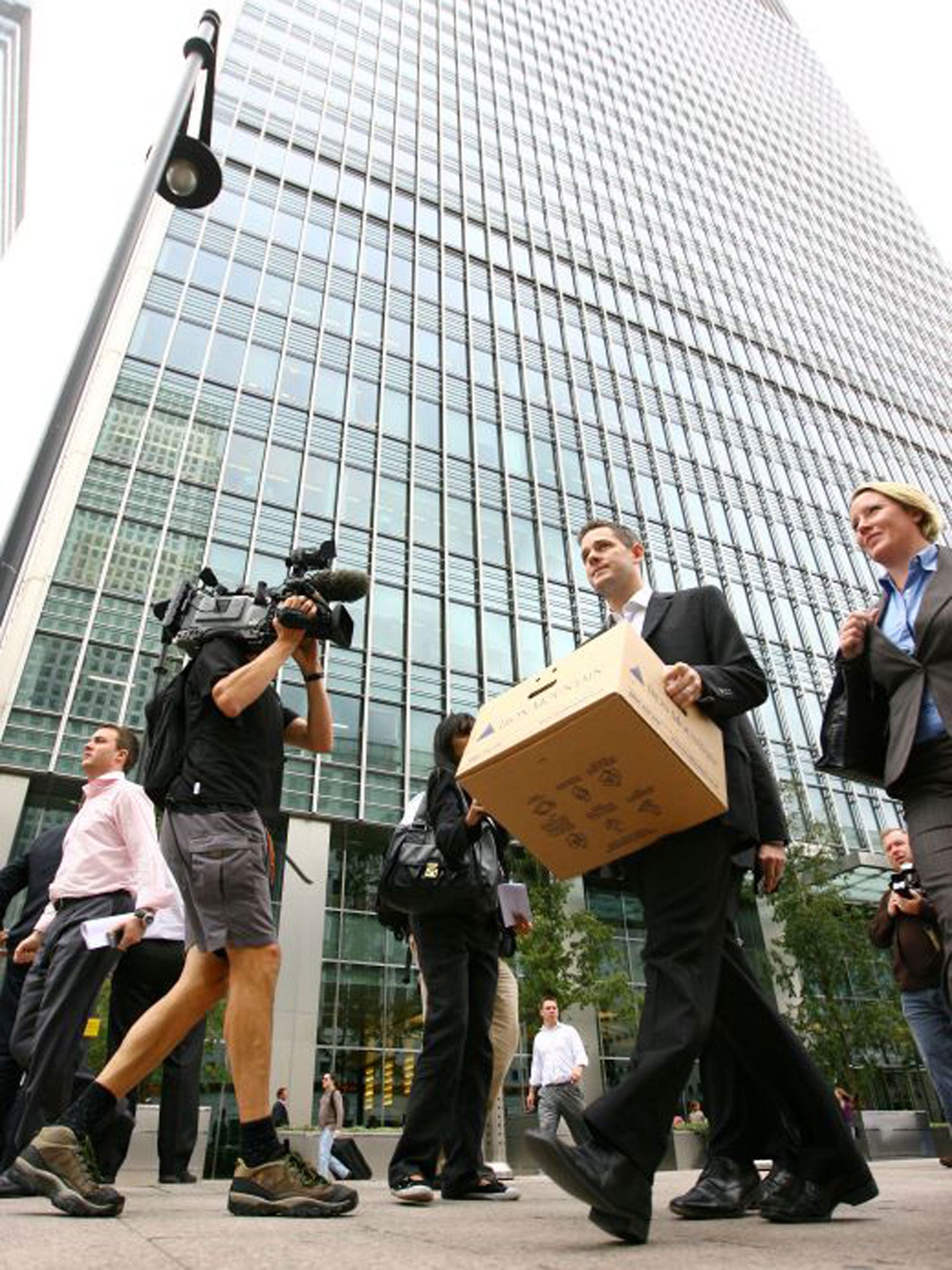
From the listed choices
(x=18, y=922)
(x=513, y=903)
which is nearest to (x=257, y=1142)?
(x=513, y=903)

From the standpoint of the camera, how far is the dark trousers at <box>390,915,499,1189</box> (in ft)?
10.5

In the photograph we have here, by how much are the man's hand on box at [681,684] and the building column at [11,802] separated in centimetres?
1717

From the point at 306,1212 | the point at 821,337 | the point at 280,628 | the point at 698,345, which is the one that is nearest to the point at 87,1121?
the point at 306,1212

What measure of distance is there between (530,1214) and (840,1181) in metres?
0.94

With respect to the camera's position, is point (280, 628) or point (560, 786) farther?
point (280, 628)

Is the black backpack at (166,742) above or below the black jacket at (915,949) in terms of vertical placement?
above

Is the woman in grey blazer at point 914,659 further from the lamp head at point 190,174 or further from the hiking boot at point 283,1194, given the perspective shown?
the lamp head at point 190,174

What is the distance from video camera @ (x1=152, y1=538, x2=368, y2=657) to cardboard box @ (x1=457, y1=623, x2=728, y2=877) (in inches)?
33.8

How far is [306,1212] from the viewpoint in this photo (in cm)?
239

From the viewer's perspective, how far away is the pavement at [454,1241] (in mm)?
1521

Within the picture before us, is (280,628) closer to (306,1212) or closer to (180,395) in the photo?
(306,1212)

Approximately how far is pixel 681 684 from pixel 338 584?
1.42 m

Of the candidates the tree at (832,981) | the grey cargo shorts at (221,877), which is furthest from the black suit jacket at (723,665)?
the tree at (832,981)

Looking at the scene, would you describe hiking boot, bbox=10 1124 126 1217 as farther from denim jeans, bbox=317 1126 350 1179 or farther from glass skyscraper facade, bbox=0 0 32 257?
glass skyscraper facade, bbox=0 0 32 257
